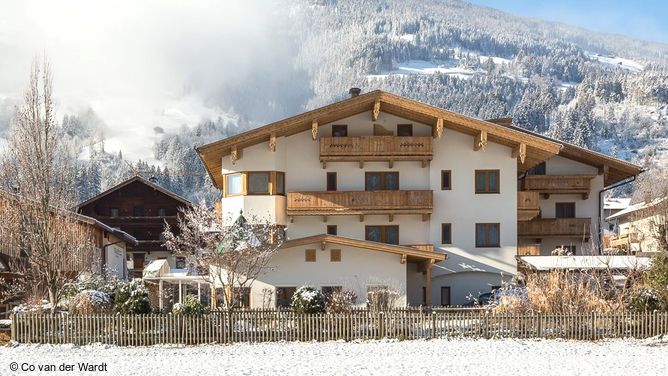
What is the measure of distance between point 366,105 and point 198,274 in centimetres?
1159

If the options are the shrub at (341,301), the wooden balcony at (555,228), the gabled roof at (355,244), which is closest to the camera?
the shrub at (341,301)

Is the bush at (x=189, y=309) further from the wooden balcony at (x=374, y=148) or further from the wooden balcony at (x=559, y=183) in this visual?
the wooden balcony at (x=559, y=183)

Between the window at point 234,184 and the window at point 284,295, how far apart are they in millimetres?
6046

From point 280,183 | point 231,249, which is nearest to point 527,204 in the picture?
point 280,183

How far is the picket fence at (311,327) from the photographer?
2869cm

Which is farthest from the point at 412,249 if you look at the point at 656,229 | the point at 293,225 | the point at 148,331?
the point at 656,229

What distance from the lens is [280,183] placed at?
138 ft

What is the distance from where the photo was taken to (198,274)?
1571 inches

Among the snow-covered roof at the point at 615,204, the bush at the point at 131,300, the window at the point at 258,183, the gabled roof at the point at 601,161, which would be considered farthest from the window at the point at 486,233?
the snow-covered roof at the point at 615,204

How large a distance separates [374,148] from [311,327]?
14449 mm

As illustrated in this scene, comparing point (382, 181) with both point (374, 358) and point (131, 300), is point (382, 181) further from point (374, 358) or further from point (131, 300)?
point (374, 358)

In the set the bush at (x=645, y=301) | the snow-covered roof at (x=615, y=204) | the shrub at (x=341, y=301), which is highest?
the snow-covered roof at (x=615, y=204)

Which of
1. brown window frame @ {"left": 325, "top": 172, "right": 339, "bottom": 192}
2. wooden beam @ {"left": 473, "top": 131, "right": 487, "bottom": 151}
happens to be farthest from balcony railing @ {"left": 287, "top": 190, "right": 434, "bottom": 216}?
wooden beam @ {"left": 473, "top": 131, "right": 487, "bottom": 151}

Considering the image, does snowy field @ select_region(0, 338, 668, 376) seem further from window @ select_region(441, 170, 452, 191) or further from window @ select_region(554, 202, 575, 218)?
window @ select_region(554, 202, 575, 218)
